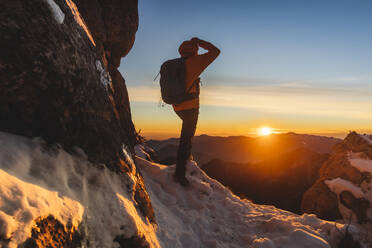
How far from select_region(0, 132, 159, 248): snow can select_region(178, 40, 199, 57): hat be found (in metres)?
2.99

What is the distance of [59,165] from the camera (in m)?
1.97

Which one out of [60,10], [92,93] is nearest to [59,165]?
[92,93]

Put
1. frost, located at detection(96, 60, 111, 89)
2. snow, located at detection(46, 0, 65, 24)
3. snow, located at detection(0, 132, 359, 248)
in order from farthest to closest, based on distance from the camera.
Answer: frost, located at detection(96, 60, 111, 89) → snow, located at detection(46, 0, 65, 24) → snow, located at detection(0, 132, 359, 248)

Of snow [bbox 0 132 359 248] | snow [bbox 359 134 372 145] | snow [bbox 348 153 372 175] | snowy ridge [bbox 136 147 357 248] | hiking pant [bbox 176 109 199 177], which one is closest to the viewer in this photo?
snow [bbox 0 132 359 248]

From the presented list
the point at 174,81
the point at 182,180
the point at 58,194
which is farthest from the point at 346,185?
the point at 58,194

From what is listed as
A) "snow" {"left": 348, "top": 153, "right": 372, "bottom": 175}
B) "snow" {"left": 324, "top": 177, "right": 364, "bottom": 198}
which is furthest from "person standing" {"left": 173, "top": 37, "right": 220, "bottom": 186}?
"snow" {"left": 348, "top": 153, "right": 372, "bottom": 175}

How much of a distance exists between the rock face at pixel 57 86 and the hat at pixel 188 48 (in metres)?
2.01

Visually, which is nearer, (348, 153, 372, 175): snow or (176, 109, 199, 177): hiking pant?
(176, 109, 199, 177): hiking pant

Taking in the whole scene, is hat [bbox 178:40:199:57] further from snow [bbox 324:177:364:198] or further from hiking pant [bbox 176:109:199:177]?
snow [bbox 324:177:364:198]

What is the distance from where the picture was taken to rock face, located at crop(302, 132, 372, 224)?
648 cm

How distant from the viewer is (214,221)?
13.8 feet

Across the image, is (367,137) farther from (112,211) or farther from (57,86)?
(57,86)

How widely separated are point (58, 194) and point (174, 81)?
315 cm

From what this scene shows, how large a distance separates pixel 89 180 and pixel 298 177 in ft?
66.8
